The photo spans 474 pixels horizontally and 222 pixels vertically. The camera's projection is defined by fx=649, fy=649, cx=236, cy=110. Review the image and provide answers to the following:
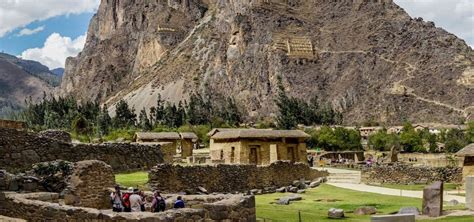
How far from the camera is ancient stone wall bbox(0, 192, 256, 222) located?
46.2 feet

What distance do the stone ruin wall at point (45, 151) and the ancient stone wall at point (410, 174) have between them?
26.6m

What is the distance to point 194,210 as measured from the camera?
1488 cm

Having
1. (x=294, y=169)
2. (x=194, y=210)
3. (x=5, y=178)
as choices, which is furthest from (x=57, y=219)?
(x=294, y=169)

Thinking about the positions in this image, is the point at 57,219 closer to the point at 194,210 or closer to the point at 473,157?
the point at 194,210

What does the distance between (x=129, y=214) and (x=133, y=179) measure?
47.3 ft

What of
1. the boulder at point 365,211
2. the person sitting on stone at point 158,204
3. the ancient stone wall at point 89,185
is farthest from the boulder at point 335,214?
the person sitting on stone at point 158,204

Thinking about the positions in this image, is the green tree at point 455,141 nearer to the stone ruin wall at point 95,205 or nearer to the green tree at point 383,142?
the green tree at point 383,142

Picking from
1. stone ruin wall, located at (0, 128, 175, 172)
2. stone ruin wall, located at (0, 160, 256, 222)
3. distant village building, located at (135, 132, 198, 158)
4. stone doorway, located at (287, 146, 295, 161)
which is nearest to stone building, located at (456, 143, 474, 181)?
stone doorway, located at (287, 146, 295, 161)

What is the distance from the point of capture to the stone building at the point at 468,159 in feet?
144

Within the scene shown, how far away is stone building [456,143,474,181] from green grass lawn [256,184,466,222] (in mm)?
9930

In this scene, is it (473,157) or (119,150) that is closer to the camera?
(119,150)

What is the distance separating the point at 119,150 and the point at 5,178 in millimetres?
9958

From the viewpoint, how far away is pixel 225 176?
3447 centimetres

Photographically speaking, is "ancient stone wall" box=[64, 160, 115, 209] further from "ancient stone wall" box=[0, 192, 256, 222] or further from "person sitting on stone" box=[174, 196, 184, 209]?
"person sitting on stone" box=[174, 196, 184, 209]
